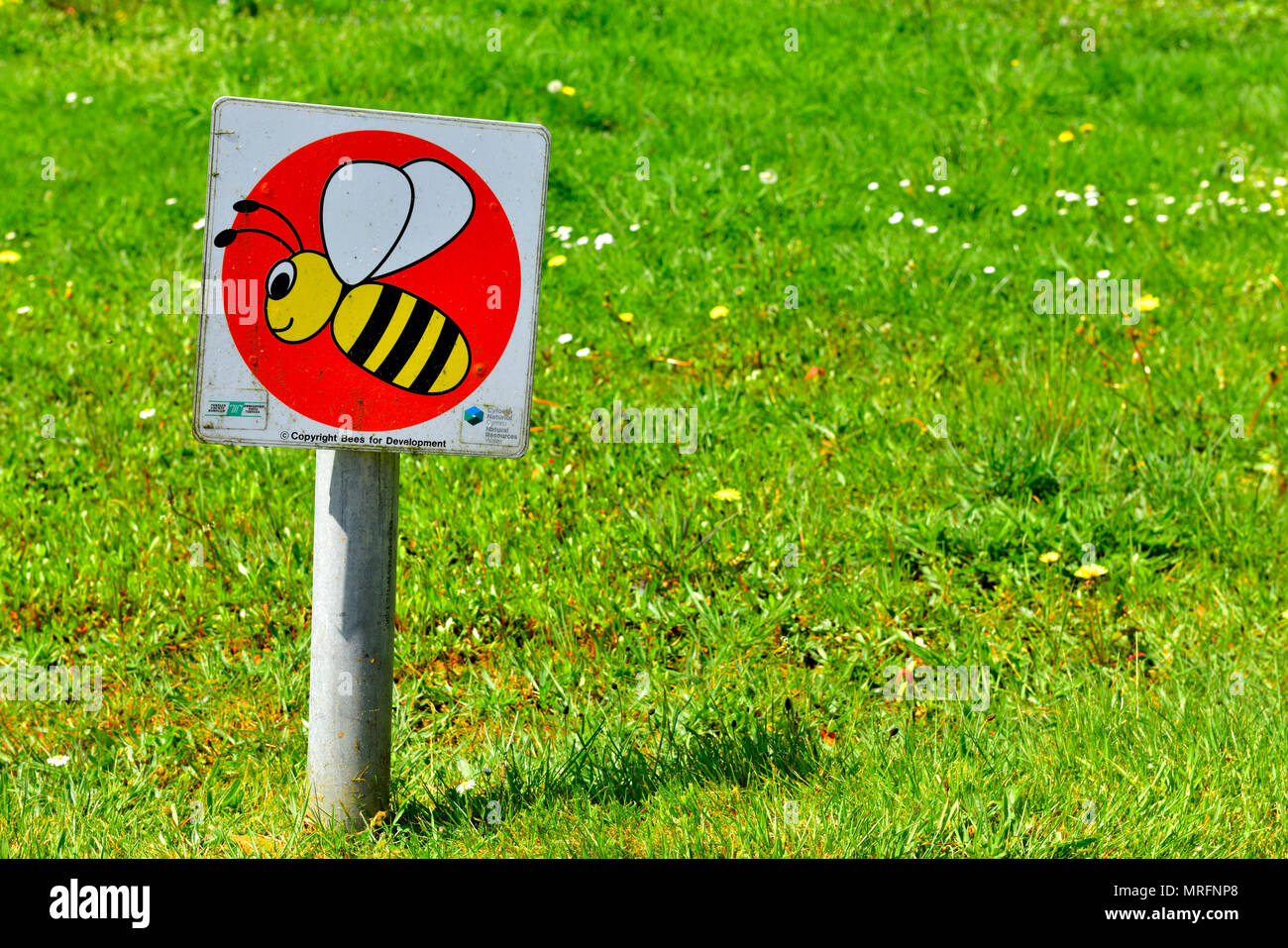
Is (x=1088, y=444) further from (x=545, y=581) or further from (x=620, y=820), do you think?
(x=620, y=820)

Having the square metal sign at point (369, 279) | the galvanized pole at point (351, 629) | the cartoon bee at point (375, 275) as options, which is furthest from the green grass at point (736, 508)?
the cartoon bee at point (375, 275)

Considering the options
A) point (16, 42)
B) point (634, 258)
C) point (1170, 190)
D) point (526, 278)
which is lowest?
point (526, 278)

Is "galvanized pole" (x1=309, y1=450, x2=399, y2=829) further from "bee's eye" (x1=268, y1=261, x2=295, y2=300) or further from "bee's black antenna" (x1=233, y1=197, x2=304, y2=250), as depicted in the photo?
"bee's black antenna" (x1=233, y1=197, x2=304, y2=250)

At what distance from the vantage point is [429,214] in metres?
2.19

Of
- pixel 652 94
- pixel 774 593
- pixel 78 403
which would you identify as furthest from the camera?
pixel 652 94

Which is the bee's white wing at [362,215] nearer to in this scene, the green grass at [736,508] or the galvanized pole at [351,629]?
the galvanized pole at [351,629]

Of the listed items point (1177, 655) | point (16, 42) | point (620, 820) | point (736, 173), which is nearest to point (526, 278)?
point (620, 820)

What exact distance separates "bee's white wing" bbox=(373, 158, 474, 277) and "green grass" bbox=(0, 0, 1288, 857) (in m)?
1.38

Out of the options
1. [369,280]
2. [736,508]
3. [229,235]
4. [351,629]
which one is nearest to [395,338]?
[369,280]

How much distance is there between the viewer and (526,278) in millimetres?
2225

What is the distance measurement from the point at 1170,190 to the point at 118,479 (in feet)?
20.3

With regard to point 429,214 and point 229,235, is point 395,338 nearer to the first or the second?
point 429,214

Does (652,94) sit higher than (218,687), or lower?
higher

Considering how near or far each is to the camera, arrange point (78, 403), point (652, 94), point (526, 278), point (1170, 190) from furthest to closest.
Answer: point (652, 94)
point (1170, 190)
point (78, 403)
point (526, 278)
